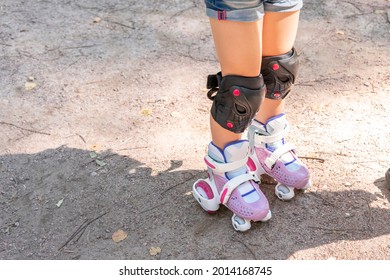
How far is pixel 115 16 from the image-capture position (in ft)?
11.6

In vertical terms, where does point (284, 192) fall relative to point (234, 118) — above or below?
below

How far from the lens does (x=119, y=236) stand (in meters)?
2.05

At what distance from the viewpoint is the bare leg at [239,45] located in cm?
176

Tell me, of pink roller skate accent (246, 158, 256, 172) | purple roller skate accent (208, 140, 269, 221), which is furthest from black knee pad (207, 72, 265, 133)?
pink roller skate accent (246, 158, 256, 172)

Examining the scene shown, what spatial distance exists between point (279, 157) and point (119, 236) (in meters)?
0.67

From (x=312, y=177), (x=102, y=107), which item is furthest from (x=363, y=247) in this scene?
(x=102, y=107)

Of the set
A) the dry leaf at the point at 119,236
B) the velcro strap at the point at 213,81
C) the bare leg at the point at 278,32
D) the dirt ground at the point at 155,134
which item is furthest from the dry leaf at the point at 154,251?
the bare leg at the point at 278,32

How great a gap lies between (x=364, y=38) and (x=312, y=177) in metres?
1.33

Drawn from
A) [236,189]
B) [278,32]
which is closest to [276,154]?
[236,189]

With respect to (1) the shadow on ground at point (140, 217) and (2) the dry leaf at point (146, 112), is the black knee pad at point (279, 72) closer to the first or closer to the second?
(1) the shadow on ground at point (140, 217)

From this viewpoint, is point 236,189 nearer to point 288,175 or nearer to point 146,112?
point 288,175

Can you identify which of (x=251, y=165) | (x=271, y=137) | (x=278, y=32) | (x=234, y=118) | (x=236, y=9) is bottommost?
(x=251, y=165)

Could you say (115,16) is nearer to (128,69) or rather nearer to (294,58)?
(128,69)
